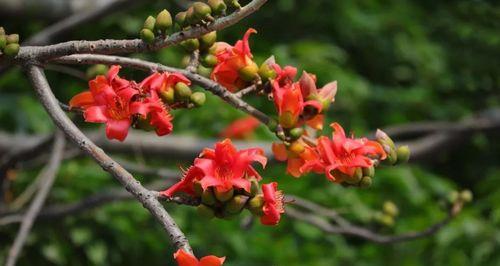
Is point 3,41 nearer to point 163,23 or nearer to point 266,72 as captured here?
point 163,23

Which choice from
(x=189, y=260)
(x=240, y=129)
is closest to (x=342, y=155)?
(x=189, y=260)


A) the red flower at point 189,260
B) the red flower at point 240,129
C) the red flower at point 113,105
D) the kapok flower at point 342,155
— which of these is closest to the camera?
the red flower at point 189,260

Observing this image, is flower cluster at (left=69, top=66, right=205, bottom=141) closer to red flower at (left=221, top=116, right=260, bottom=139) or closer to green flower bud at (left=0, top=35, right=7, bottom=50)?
green flower bud at (left=0, top=35, right=7, bottom=50)

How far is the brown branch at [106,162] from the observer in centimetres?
126

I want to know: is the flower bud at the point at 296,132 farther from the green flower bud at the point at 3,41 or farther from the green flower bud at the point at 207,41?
the green flower bud at the point at 3,41

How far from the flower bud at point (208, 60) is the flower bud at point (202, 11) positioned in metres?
0.24

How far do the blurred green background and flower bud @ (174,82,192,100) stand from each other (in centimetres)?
138

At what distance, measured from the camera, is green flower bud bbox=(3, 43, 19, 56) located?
57.4 inches

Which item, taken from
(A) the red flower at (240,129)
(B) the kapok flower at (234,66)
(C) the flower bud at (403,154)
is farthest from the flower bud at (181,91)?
(A) the red flower at (240,129)

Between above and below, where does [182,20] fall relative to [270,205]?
Result: above

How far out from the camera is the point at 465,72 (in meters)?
4.48

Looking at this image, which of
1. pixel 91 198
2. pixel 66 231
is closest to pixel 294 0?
pixel 66 231

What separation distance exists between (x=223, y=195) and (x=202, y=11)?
0.25 meters

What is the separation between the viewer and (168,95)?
159 centimetres
